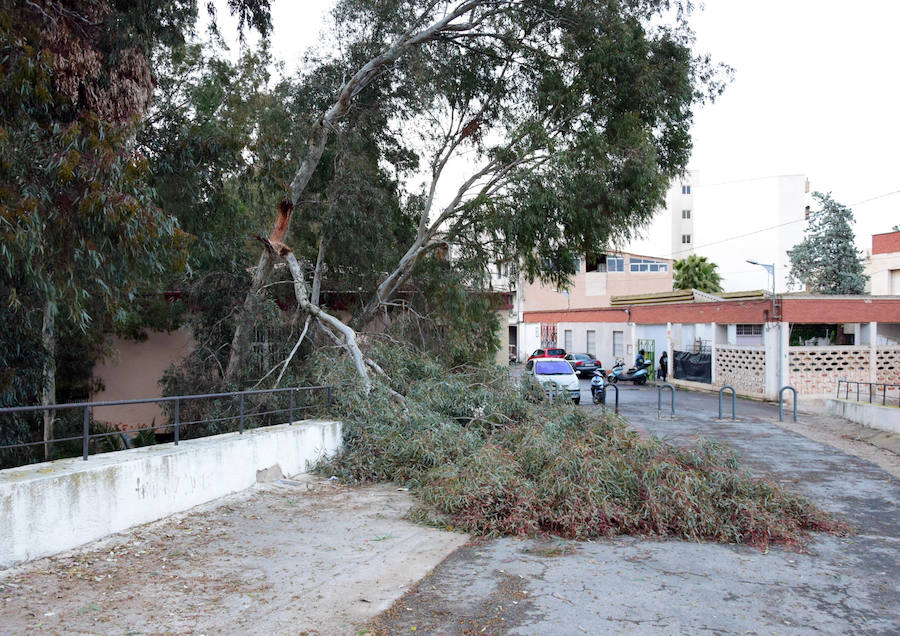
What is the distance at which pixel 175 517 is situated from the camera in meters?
7.98

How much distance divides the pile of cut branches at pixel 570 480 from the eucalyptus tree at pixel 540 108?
21.8 feet

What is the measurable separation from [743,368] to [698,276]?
85.0 feet

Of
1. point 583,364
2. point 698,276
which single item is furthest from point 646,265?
point 583,364

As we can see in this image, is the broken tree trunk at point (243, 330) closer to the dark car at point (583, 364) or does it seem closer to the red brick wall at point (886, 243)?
the dark car at point (583, 364)

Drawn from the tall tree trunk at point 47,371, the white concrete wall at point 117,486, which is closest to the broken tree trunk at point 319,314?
the white concrete wall at point 117,486

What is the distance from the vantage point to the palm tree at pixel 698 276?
174 feet

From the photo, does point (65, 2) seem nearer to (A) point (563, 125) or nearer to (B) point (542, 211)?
(B) point (542, 211)

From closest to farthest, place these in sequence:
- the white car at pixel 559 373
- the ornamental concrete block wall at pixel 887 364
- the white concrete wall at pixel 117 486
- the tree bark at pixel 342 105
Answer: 1. the white concrete wall at pixel 117 486
2. the tree bark at pixel 342 105
3. the white car at pixel 559 373
4. the ornamental concrete block wall at pixel 887 364

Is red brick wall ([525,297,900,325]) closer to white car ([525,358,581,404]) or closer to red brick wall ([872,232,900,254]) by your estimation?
white car ([525,358,581,404])

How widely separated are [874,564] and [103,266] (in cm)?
866

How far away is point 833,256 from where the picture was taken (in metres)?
40.0

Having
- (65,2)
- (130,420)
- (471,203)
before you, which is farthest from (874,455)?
(130,420)

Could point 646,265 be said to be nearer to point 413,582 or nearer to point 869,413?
point 869,413

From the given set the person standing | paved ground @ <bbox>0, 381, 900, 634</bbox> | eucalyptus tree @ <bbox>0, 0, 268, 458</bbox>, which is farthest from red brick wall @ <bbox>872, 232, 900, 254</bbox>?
eucalyptus tree @ <bbox>0, 0, 268, 458</bbox>
